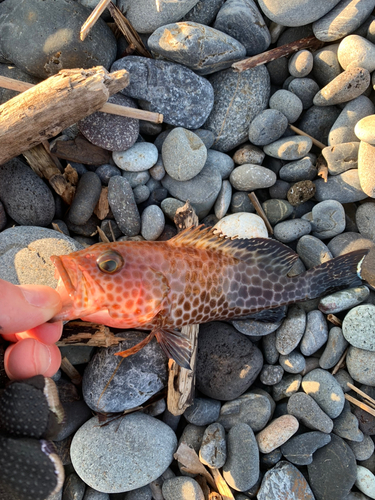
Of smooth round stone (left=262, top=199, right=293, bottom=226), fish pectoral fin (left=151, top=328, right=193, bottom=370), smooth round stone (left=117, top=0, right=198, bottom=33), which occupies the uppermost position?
smooth round stone (left=117, top=0, right=198, bottom=33)

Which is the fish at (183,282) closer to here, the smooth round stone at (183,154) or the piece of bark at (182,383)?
the piece of bark at (182,383)

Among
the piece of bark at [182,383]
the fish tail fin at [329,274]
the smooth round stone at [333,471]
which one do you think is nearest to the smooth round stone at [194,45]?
the fish tail fin at [329,274]

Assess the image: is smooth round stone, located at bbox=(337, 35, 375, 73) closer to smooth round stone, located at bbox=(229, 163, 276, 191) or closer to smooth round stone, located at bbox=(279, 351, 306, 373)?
smooth round stone, located at bbox=(229, 163, 276, 191)

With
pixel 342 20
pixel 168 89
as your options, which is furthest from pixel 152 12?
pixel 342 20

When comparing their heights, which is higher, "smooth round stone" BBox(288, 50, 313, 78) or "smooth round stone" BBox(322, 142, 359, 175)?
"smooth round stone" BBox(288, 50, 313, 78)

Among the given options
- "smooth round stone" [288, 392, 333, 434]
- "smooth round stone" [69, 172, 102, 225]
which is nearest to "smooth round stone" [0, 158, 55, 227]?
"smooth round stone" [69, 172, 102, 225]

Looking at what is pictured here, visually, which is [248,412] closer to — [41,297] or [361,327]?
[361,327]
